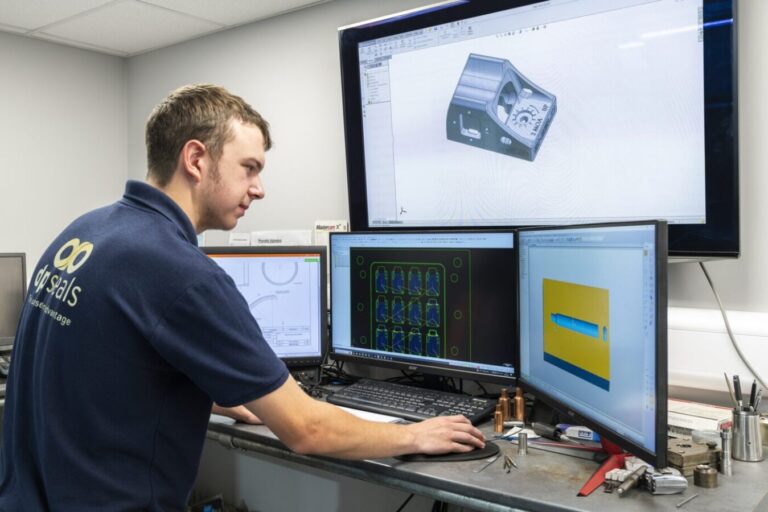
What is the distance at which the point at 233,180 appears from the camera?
1.27 m

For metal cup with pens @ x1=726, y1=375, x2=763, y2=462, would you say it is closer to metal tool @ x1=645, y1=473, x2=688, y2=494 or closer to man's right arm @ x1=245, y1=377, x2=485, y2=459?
metal tool @ x1=645, y1=473, x2=688, y2=494

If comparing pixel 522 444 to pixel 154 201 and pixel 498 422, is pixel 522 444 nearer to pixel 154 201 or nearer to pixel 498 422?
pixel 498 422

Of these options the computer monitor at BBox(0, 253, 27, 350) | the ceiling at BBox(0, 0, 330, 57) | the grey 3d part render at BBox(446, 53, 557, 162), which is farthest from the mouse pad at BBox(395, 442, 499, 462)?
the computer monitor at BBox(0, 253, 27, 350)

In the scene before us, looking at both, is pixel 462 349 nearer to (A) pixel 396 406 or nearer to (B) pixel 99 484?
(A) pixel 396 406

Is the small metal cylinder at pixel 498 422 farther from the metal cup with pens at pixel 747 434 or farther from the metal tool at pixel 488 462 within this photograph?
the metal cup with pens at pixel 747 434

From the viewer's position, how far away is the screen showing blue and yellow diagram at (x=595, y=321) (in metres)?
1.04

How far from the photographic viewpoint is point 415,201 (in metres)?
2.03

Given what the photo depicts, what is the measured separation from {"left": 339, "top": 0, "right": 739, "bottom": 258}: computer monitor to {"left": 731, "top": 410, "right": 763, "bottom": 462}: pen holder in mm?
417

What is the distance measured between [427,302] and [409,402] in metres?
0.27

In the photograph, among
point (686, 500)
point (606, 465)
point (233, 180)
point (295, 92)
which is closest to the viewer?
point (686, 500)

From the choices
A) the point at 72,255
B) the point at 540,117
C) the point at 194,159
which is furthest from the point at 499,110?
the point at 72,255

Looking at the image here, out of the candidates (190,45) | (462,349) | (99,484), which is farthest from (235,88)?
(99,484)

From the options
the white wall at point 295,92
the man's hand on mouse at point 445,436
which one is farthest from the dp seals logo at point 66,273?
the white wall at point 295,92

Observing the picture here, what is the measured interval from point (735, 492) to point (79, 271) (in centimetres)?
112
